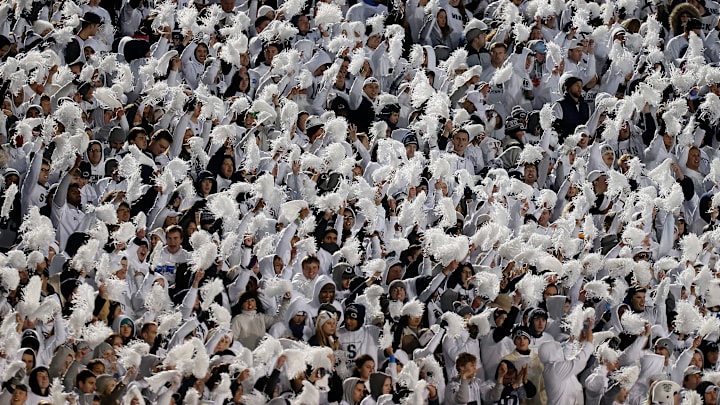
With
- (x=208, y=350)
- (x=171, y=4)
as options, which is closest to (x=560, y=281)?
(x=208, y=350)

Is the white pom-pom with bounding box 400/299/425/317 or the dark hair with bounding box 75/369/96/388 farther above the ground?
the dark hair with bounding box 75/369/96/388

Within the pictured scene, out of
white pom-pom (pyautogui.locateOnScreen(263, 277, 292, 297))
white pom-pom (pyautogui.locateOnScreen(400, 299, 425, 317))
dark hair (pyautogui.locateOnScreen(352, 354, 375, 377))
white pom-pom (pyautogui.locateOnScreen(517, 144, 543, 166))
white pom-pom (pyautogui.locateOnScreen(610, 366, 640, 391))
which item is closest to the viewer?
dark hair (pyautogui.locateOnScreen(352, 354, 375, 377))

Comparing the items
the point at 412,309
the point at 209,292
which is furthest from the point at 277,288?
the point at 412,309

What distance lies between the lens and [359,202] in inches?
526

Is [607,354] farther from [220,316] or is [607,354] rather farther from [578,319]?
[220,316]

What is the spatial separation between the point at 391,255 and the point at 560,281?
1.27m

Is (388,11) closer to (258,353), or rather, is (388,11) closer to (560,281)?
(560,281)

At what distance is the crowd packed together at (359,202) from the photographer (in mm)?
11352

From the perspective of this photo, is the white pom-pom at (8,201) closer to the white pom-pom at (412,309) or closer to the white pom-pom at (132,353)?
the white pom-pom at (132,353)

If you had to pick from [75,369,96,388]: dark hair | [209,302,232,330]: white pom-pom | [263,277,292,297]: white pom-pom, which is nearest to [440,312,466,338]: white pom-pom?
[263,277,292,297]: white pom-pom

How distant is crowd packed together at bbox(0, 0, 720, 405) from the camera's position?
1135 cm

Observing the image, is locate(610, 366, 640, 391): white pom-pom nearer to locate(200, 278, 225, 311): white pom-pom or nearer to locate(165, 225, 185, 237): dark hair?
locate(200, 278, 225, 311): white pom-pom

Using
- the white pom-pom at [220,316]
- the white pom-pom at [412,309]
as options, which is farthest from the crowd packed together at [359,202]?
the white pom-pom at [220,316]

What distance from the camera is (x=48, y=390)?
1067 cm
